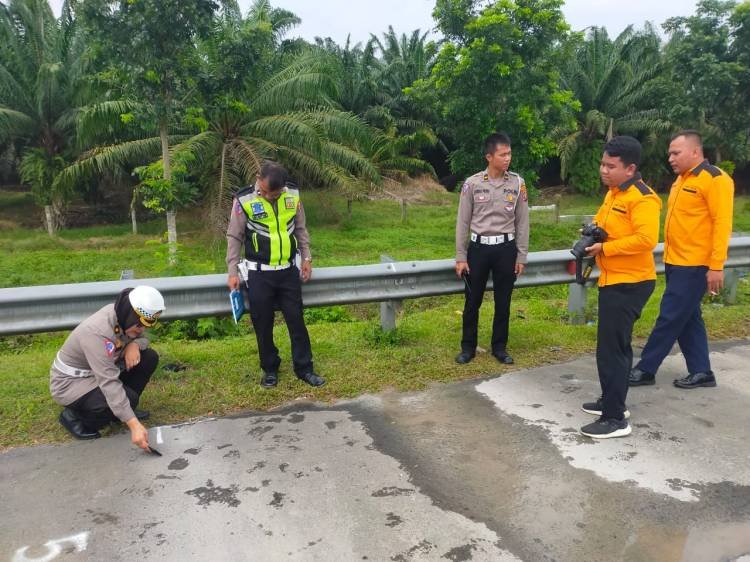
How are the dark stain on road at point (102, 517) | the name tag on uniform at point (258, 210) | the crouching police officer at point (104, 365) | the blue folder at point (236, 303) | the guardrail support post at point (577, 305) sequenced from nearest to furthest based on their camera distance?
the dark stain on road at point (102, 517) → the crouching police officer at point (104, 365) → the name tag on uniform at point (258, 210) → the blue folder at point (236, 303) → the guardrail support post at point (577, 305)

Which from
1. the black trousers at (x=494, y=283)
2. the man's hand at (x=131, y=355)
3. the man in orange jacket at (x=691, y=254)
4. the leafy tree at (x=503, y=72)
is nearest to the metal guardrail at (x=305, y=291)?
the black trousers at (x=494, y=283)

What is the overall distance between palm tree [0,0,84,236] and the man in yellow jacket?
15.4m

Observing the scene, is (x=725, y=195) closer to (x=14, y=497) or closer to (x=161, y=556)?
(x=161, y=556)

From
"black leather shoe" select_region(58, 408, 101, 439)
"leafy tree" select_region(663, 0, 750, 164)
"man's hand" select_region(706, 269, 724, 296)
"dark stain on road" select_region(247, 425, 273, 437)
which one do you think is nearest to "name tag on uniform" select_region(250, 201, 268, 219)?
"dark stain on road" select_region(247, 425, 273, 437)

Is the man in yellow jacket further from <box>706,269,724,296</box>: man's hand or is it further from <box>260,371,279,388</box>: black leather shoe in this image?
<box>260,371,279,388</box>: black leather shoe

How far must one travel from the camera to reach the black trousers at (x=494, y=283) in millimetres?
4812

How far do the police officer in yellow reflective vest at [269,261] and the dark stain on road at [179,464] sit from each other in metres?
1.05

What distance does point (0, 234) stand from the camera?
1877 cm

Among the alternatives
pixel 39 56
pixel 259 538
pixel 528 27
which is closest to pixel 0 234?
pixel 39 56

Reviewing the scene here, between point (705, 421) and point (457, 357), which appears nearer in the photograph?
point (705, 421)

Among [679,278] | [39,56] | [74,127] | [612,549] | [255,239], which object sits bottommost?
[612,549]

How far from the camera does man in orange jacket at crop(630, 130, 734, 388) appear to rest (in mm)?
4160

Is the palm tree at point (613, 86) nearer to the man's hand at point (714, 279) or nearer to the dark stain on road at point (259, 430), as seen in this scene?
the man's hand at point (714, 279)

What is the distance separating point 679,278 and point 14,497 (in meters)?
4.19
